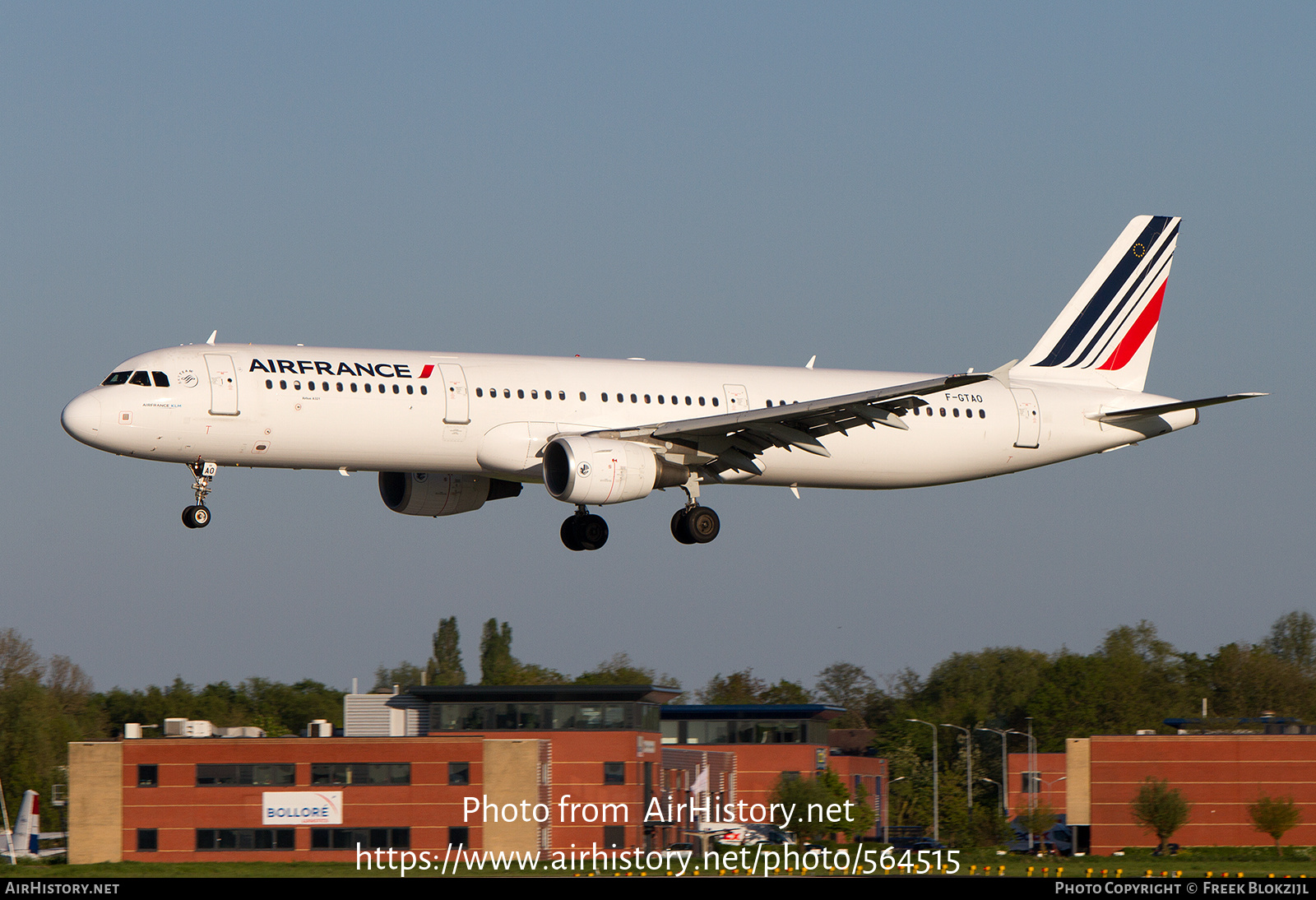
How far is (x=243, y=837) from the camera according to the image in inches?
2520

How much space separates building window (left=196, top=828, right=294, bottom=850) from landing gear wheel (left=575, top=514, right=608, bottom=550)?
23452mm

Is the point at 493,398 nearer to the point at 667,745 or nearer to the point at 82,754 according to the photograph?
the point at 82,754

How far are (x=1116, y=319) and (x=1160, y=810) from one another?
2921 centimetres

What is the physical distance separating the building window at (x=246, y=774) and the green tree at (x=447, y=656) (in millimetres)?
107532

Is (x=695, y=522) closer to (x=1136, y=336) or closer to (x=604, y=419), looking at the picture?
(x=604, y=419)

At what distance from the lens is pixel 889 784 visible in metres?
119

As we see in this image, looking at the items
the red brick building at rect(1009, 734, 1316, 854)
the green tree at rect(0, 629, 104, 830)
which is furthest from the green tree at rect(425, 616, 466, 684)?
the red brick building at rect(1009, 734, 1316, 854)

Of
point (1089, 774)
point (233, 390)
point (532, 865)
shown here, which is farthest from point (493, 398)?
point (1089, 774)

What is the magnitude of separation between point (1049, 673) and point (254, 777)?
90747 mm

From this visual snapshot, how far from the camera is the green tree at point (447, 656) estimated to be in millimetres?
172750

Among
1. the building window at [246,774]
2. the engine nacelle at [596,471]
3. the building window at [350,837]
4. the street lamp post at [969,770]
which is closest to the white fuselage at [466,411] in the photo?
the engine nacelle at [596,471]

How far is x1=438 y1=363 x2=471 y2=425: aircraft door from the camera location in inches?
1671

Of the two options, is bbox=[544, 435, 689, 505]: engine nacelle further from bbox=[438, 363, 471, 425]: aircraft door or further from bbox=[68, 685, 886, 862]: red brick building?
bbox=[68, 685, 886, 862]: red brick building

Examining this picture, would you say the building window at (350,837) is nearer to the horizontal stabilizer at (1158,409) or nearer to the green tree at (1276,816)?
the horizontal stabilizer at (1158,409)
